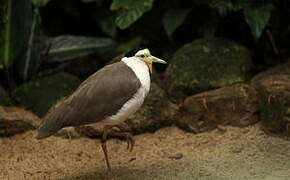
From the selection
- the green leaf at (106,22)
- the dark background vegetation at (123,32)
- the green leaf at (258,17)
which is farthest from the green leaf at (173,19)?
the green leaf at (106,22)

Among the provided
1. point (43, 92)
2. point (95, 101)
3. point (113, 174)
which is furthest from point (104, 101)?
point (43, 92)

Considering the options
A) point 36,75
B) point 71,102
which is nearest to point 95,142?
point 71,102

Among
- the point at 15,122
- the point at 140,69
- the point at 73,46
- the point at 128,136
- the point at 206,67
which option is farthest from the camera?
the point at 73,46

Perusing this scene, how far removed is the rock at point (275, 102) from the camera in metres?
4.71

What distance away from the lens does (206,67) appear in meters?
5.34

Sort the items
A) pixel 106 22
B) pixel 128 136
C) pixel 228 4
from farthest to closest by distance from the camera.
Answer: pixel 106 22, pixel 228 4, pixel 128 136

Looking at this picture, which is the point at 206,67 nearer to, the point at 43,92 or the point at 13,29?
the point at 43,92

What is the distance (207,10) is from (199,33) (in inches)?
10.9

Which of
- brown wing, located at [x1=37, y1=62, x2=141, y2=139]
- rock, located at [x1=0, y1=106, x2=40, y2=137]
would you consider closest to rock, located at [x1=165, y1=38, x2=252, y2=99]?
brown wing, located at [x1=37, y1=62, x2=141, y2=139]

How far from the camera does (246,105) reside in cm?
500

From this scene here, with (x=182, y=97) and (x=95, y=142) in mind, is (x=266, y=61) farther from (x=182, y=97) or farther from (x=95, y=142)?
(x=95, y=142)

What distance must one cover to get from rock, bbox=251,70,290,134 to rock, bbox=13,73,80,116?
1998 millimetres

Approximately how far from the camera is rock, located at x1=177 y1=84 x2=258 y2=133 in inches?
197

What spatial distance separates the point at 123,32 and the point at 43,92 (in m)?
1.49
